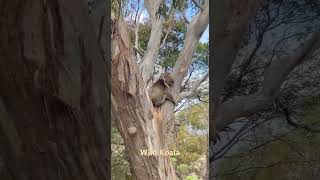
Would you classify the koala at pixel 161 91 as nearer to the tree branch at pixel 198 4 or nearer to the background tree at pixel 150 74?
the background tree at pixel 150 74

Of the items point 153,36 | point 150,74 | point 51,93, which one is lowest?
point 51,93

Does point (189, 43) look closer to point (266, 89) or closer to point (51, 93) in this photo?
point (266, 89)

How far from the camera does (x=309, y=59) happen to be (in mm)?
1053

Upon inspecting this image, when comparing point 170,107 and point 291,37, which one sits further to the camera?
point 170,107

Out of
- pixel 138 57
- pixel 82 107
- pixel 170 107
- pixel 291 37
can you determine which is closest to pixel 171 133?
pixel 170 107

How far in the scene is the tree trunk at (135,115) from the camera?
1.49 m

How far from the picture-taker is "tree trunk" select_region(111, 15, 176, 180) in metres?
1.49

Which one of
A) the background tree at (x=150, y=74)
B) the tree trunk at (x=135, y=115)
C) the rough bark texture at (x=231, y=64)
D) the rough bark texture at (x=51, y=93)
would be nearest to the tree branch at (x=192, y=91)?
the background tree at (x=150, y=74)

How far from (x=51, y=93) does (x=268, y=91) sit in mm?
544

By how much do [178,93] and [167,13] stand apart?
0.28m

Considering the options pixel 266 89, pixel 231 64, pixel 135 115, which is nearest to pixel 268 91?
pixel 266 89

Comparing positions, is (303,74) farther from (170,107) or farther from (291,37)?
(170,107)

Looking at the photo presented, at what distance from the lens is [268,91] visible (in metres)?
1.07

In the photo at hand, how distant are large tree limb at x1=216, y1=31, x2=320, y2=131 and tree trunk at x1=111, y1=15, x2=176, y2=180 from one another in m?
0.39
